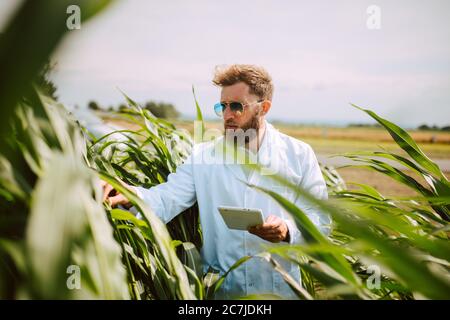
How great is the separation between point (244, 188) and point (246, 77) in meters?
0.48

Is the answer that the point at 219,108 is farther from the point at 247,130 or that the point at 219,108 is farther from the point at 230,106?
the point at 247,130

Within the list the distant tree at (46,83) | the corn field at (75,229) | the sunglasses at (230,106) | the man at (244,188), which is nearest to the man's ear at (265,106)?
the man at (244,188)

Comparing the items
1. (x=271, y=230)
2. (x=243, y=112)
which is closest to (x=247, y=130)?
(x=243, y=112)

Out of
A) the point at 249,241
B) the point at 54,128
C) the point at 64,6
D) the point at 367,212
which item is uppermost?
the point at 64,6

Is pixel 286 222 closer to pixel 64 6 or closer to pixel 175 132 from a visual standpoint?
pixel 175 132

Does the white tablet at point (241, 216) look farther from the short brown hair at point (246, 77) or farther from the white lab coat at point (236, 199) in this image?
the short brown hair at point (246, 77)

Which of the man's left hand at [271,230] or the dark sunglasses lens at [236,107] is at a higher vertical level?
the dark sunglasses lens at [236,107]

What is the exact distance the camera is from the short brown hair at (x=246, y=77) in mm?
1805

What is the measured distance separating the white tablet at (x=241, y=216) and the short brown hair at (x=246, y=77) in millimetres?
722

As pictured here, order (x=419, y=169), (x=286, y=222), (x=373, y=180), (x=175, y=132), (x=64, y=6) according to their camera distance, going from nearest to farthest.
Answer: (x=64, y=6) < (x=419, y=169) < (x=286, y=222) < (x=175, y=132) < (x=373, y=180)

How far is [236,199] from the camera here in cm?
165

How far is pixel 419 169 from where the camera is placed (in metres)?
1.21
